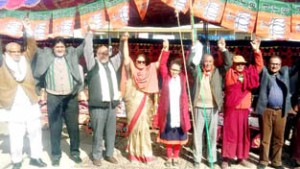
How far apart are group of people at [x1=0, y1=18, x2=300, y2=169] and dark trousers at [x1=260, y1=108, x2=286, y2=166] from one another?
0.01 metres

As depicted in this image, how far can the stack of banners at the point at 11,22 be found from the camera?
542 centimetres

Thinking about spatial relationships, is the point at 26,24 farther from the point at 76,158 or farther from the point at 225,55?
the point at 225,55

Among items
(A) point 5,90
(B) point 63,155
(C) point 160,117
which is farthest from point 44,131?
(C) point 160,117

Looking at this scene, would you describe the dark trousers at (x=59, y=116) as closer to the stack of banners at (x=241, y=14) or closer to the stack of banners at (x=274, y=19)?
the stack of banners at (x=241, y=14)

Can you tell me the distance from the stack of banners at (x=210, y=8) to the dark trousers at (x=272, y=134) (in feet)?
4.83

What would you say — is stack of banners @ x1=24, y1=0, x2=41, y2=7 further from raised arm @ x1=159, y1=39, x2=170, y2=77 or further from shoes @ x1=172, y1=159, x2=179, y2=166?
shoes @ x1=172, y1=159, x2=179, y2=166

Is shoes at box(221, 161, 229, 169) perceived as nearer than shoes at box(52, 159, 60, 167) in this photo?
Yes

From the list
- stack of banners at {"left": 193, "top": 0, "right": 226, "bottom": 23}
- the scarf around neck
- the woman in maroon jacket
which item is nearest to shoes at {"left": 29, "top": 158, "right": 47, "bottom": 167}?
the scarf around neck

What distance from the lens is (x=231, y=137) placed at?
5031mm

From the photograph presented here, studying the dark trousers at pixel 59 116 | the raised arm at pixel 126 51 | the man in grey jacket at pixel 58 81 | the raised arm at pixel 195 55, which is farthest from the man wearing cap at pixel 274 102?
the dark trousers at pixel 59 116

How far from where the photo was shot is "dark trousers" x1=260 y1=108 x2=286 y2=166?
16.1ft

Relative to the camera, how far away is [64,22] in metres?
5.39

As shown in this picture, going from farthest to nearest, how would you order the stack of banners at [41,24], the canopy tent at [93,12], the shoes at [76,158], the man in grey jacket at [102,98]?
1. the stack of banners at [41,24]
2. the shoes at [76,158]
3. the man in grey jacket at [102,98]
4. the canopy tent at [93,12]

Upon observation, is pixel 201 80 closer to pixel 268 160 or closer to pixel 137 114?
pixel 137 114
